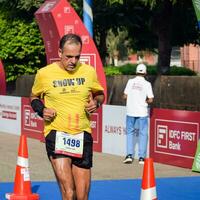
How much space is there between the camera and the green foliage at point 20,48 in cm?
2503

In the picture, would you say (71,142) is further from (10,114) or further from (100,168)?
(10,114)

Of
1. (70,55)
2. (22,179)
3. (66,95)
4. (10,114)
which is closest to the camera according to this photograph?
(70,55)

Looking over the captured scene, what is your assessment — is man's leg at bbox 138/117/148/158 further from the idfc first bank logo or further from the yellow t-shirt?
the yellow t-shirt

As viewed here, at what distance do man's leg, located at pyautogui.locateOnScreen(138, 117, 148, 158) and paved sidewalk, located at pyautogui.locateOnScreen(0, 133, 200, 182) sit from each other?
0.28 metres

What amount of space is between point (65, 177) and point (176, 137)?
5849mm

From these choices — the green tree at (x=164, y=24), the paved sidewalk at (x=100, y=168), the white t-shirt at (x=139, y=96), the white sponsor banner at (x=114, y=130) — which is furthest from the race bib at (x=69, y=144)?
the green tree at (x=164, y=24)

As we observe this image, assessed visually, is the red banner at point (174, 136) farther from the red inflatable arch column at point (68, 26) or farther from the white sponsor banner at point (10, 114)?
the white sponsor banner at point (10, 114)

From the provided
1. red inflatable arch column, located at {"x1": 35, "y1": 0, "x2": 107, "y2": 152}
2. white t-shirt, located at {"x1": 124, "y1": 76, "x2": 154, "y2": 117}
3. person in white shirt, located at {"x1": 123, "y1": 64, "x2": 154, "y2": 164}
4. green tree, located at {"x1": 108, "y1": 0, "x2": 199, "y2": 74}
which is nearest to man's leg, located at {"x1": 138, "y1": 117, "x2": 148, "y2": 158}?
person in white shirt, located at {"x1": 123, "y1": 64, "x2": 154, "y2": 164}

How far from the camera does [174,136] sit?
11.5 meters

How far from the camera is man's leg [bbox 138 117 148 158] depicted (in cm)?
1169

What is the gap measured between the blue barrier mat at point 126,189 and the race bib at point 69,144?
2604mm

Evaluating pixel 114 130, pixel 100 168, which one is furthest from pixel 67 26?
pixel 100 168

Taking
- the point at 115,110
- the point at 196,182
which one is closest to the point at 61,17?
the point at 115,110

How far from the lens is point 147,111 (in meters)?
11.8
